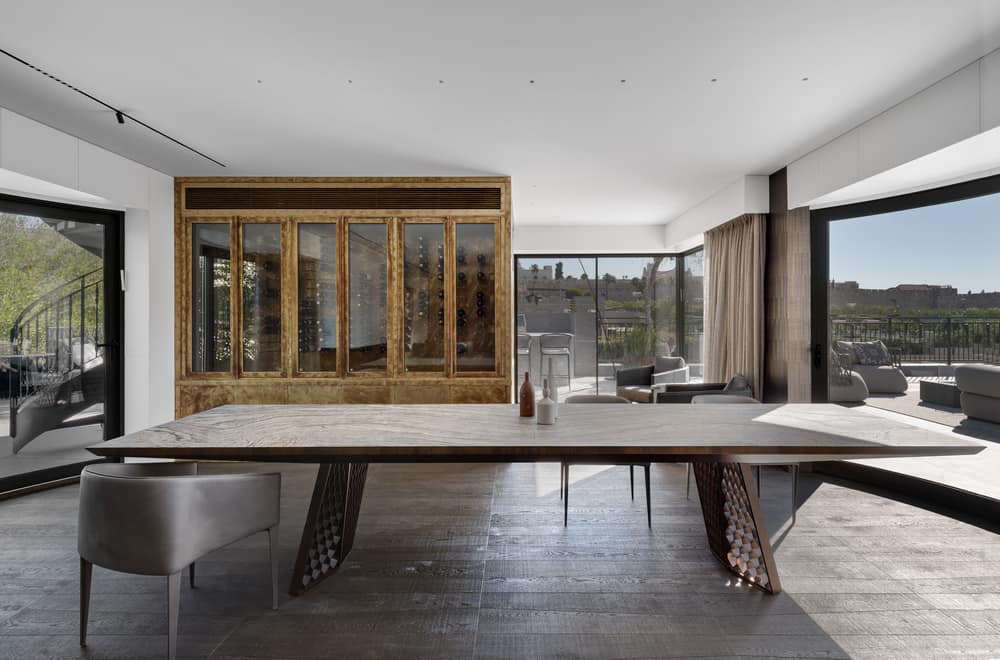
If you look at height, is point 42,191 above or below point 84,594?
above

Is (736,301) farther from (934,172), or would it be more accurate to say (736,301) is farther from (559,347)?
(559,347)

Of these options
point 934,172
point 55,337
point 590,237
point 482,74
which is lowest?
point 55,337

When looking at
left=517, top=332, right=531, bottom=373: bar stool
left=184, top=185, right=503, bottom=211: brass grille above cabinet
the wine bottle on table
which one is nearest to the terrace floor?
the wine bottle on table

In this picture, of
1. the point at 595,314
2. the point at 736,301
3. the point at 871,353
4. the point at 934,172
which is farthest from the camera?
the point at 595,314

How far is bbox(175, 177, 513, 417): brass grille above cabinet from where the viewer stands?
476cm

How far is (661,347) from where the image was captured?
23.9 ft

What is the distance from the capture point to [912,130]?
3.04m

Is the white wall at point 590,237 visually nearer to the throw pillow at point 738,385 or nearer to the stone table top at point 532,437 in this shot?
the throw pillow at point 738,385

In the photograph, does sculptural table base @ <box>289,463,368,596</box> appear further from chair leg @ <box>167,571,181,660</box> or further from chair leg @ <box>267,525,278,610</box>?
chair leg @ <box>167,571,181,660</box>

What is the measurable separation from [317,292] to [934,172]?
15.8ft

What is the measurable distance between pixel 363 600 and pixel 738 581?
5.74 feet

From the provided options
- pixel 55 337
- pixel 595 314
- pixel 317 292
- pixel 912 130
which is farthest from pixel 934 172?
pixel 55 337

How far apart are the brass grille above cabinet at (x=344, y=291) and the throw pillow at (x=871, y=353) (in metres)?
2.91

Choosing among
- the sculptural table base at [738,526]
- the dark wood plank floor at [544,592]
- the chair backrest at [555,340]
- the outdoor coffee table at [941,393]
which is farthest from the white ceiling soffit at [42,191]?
the outdoor coffee table at [941,393]
